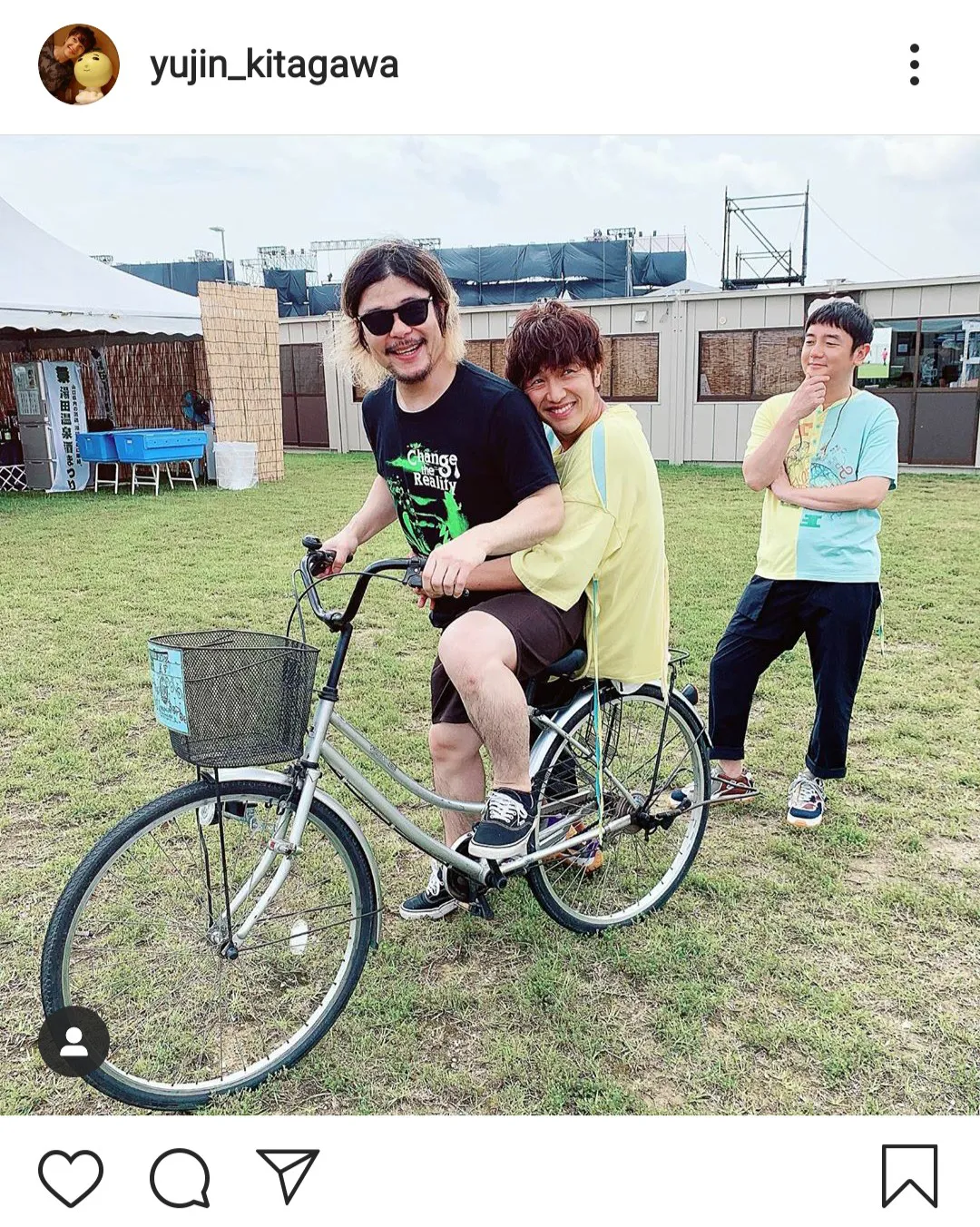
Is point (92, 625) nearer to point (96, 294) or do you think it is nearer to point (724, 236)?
point (96, 294)

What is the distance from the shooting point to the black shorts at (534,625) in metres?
2.25

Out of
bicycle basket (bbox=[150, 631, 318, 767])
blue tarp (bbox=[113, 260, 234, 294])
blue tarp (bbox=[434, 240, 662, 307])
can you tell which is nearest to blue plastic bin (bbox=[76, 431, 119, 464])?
blue tarp (bbox=[113, 260, 234, 294])

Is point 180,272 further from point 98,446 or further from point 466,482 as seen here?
point 466,482

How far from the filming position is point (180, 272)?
73.5ft

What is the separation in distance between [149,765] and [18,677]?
5.27ft

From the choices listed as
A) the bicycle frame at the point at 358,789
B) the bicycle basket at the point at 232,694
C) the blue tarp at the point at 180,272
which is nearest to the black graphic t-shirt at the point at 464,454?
the bicycle frame at the point at 358,789

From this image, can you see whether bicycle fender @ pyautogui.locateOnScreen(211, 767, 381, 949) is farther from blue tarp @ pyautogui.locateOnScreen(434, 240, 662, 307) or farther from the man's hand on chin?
blue tarp @ pyautogui.locateOnScreen(434, 240, 662, 307)

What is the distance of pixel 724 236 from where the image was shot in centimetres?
1616

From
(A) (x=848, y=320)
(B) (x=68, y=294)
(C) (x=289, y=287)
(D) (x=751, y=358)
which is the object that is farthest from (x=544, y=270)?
(A) (x=848, y=320)

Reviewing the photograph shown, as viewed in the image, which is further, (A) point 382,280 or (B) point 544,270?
(B) point 544,270

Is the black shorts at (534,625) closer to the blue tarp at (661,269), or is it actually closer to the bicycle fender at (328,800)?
the bicycle fender at (328,800)

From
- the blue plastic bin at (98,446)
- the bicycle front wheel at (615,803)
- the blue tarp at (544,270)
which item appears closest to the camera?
the bicycle front wheel at (615,803)

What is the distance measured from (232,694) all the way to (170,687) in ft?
0.40
